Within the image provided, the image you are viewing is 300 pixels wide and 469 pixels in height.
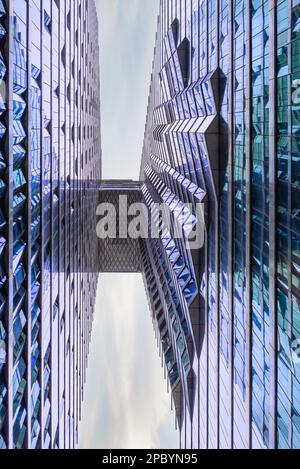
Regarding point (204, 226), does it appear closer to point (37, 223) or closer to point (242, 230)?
point (242, 230)

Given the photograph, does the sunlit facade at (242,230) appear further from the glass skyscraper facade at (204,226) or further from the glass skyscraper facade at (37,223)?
the glass skyscraper facade at (37,223)

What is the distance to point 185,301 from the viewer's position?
3503 centimetres

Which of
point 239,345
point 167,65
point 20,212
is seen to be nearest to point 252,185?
point 239,345

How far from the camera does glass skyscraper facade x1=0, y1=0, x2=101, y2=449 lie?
20500 mm

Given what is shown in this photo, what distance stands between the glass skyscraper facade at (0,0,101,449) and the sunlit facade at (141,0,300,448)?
1320 cm

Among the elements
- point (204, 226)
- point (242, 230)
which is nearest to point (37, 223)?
point (204, 226)

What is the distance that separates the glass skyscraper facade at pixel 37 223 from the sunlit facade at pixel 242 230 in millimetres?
13198

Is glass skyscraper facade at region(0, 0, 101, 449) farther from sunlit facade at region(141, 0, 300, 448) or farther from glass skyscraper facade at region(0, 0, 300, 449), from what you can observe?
sunlit facade at region(141, 0, 300, 448)

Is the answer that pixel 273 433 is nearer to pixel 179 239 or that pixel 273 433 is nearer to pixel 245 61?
pixel 245 61

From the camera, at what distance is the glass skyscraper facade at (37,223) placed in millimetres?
20500

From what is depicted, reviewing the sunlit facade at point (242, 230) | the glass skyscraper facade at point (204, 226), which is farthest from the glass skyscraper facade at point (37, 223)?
the sunlit facade at point (242, 230)

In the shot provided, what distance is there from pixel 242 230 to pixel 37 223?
1563 centimetres

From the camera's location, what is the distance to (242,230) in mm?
22422

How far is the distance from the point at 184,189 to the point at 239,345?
72.2 feet
